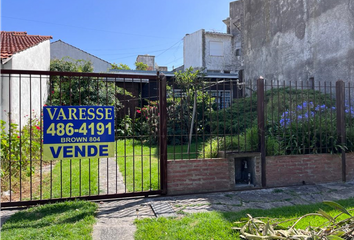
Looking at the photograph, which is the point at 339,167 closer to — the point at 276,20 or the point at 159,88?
the point at 159,88

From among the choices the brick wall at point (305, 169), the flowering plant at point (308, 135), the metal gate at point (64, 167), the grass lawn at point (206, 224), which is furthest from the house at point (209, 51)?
the grass lawn at point (206, 224)

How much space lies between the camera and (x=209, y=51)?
28266 millimetres

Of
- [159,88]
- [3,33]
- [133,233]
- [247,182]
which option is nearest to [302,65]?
[247,182]

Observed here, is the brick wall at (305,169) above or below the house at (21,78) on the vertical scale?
below

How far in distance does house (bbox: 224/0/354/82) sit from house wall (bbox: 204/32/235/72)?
11.7 meters

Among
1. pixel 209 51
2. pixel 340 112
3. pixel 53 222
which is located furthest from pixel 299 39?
pixel 209 51

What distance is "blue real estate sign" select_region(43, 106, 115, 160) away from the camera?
4.58 metres

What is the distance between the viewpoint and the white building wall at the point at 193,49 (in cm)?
2805

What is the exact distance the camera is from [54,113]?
4609 mm

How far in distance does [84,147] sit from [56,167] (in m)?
3.56

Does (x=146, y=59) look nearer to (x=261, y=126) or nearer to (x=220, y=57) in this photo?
(x=220, y=57)

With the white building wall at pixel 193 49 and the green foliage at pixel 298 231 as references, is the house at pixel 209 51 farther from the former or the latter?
the green foliage at pixel 298 231

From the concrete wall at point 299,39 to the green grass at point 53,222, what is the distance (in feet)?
31.4

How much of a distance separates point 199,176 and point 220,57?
83.4ft
